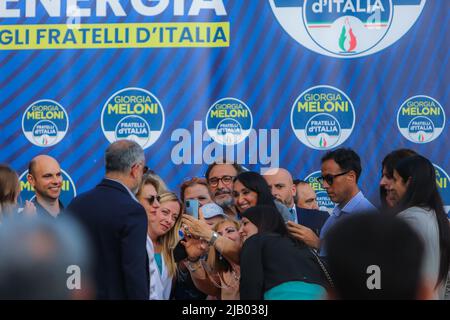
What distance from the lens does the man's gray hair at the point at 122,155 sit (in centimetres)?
325

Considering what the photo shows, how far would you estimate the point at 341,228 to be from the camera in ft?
4.16

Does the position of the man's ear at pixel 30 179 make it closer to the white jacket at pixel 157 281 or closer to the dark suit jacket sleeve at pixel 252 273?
the white jacket at pixel 157 281

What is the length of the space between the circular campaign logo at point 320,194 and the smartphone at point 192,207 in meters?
0.55

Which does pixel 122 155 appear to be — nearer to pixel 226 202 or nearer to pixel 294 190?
pixel 226 202

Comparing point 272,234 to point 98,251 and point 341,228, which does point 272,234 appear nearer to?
point 98,251

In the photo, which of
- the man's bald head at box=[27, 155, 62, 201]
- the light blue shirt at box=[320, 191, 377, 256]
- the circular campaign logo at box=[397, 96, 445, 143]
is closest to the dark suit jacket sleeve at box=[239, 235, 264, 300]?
the light blue shirt at box=[320, 191, 377, 256]

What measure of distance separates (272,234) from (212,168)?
0.43m

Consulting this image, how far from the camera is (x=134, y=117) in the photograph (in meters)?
3.34

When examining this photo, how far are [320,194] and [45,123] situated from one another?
138cm

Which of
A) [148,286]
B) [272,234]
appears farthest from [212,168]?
[148,286]

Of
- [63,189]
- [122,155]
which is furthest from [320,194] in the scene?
[63,189]

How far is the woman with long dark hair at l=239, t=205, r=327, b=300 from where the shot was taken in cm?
309

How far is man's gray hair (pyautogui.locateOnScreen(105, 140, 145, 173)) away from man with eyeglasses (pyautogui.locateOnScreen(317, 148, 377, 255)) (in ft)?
2.89
